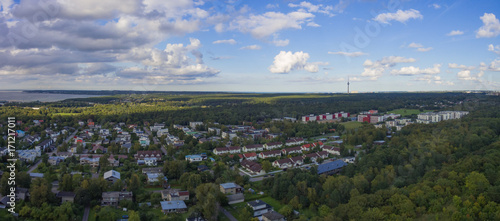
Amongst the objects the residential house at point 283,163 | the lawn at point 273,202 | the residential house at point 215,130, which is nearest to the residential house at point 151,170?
the lawn at point 273,202

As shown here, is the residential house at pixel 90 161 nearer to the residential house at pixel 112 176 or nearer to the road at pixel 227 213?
the residential house at pixel 112 176

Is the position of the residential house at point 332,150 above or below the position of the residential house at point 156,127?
below

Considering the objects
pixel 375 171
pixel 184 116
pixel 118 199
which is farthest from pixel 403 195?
pixel 184 116

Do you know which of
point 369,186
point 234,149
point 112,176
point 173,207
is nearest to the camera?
point 173,207

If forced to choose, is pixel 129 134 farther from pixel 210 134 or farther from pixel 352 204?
pixel 352 204

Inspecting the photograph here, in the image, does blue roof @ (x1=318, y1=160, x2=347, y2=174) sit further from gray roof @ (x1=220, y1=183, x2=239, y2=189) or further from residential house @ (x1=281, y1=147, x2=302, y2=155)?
gray roof @ (x1=220, y1=183, x2=239, y2=189)

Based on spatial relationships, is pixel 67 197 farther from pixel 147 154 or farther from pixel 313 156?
pixel 313 156

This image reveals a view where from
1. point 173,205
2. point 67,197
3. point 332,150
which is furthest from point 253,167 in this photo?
point 67,197

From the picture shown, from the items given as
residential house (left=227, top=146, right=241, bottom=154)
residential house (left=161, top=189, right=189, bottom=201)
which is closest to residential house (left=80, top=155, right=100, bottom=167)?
residential house (left=161, top=189, right=189, bottom=201)
